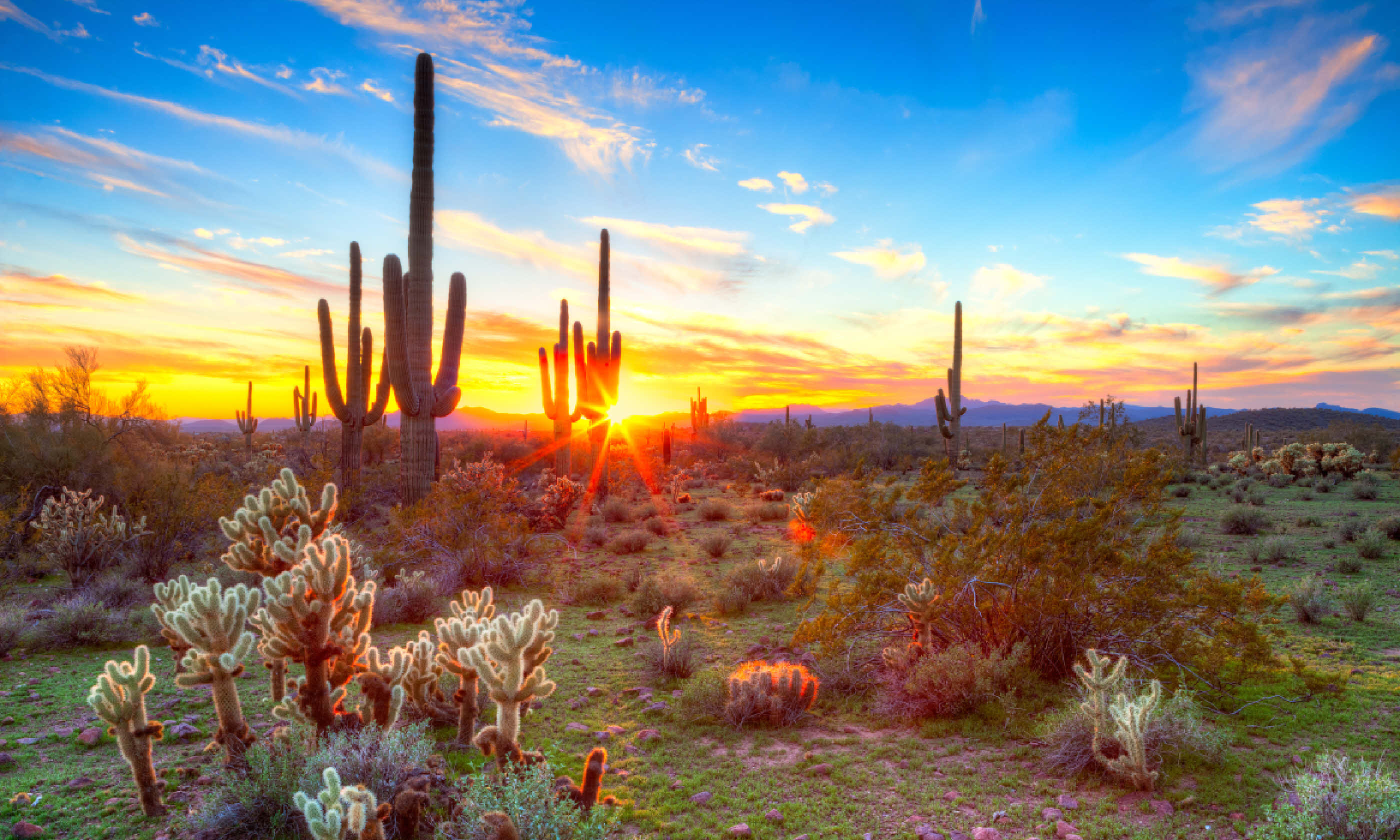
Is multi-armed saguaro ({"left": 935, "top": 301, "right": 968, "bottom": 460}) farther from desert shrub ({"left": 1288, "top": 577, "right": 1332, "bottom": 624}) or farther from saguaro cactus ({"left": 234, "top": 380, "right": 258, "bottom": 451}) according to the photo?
saguaro cactus ({"left": 234, "top": 380, "right": 258, "bottom": 451})

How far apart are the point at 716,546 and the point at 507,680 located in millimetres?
9489

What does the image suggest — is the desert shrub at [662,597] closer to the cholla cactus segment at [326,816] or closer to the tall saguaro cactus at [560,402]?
the cholla cactus segment at [326,816]

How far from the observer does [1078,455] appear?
6762mm

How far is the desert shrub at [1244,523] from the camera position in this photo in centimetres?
1457

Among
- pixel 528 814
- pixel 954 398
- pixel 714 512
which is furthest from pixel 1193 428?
pixel 528 814

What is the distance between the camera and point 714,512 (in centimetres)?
1806

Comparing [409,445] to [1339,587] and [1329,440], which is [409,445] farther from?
[1329,440]

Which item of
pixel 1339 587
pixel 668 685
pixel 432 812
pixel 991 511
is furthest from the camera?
pixel 1339 587

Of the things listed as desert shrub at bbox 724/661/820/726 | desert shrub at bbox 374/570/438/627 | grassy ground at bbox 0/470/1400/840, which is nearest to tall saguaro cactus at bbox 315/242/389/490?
desert shrub at bbox 374/570/438/627

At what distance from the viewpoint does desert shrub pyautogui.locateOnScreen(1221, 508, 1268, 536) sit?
14570 mm

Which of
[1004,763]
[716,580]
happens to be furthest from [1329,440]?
[1004,763]

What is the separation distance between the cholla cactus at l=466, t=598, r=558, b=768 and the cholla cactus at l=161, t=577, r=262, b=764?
4.75 feet

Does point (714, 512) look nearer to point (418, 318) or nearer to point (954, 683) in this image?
point (418, 318)

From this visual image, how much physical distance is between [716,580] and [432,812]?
25.5ft
